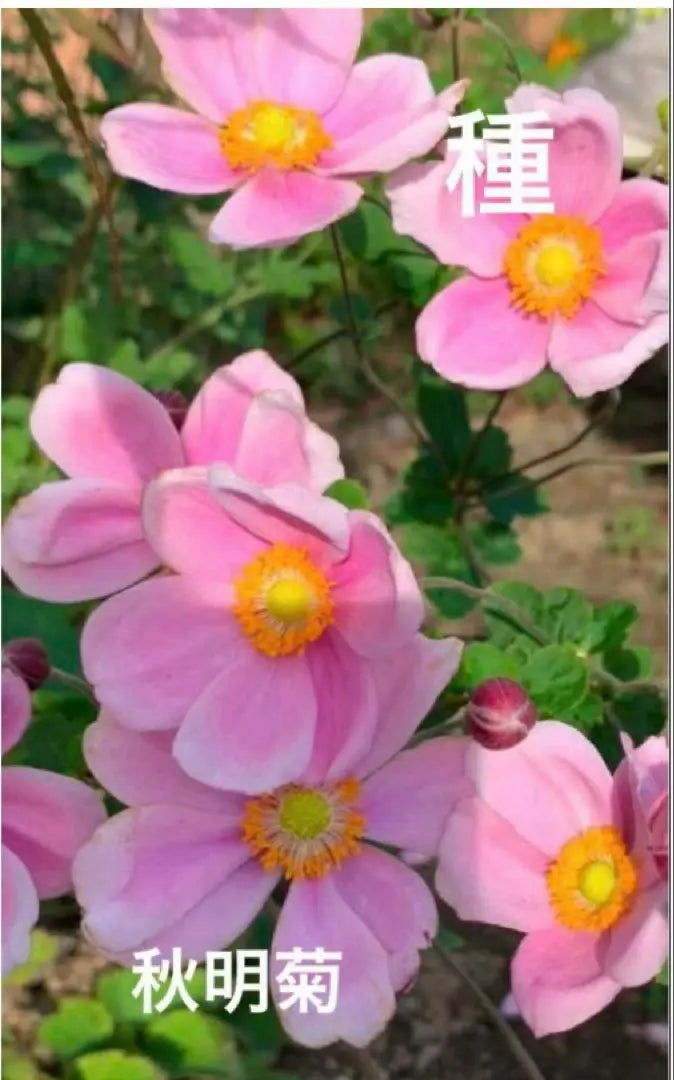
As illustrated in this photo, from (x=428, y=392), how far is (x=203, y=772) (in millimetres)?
290

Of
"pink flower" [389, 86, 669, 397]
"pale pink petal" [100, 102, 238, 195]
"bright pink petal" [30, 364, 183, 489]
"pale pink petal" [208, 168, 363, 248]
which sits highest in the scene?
"pale pink petal" [100, 102, 238, 195]

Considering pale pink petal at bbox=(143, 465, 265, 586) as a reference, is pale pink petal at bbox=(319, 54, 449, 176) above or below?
above

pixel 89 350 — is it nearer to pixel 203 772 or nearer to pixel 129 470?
pixel 129 470

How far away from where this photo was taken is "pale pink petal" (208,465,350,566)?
1.99 ft

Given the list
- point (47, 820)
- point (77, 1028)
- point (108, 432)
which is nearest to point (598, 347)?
point (108, 432)

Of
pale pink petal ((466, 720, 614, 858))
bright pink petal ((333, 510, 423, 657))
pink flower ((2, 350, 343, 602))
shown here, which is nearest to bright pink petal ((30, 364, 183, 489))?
pink flower ((2, 350, 343, 602))

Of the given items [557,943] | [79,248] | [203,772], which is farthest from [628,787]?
[79,248]

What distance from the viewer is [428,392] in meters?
0.81

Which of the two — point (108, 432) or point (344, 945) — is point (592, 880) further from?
point (108, 432)

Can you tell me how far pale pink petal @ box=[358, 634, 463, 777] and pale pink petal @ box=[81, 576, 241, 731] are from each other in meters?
0.09

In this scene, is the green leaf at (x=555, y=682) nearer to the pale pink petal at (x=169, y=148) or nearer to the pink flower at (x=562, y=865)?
the pink flower at (x=562, y=865)

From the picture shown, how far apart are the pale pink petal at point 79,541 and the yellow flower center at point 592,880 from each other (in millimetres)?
272

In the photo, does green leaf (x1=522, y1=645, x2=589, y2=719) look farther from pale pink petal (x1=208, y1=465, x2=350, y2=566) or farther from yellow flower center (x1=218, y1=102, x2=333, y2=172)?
yellow flower center (x1=218, y1=102, x2=333, y2=172)

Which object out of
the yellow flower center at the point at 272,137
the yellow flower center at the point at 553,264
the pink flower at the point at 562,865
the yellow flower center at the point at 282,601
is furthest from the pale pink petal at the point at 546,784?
the yellow flower center at the point at 272,137
